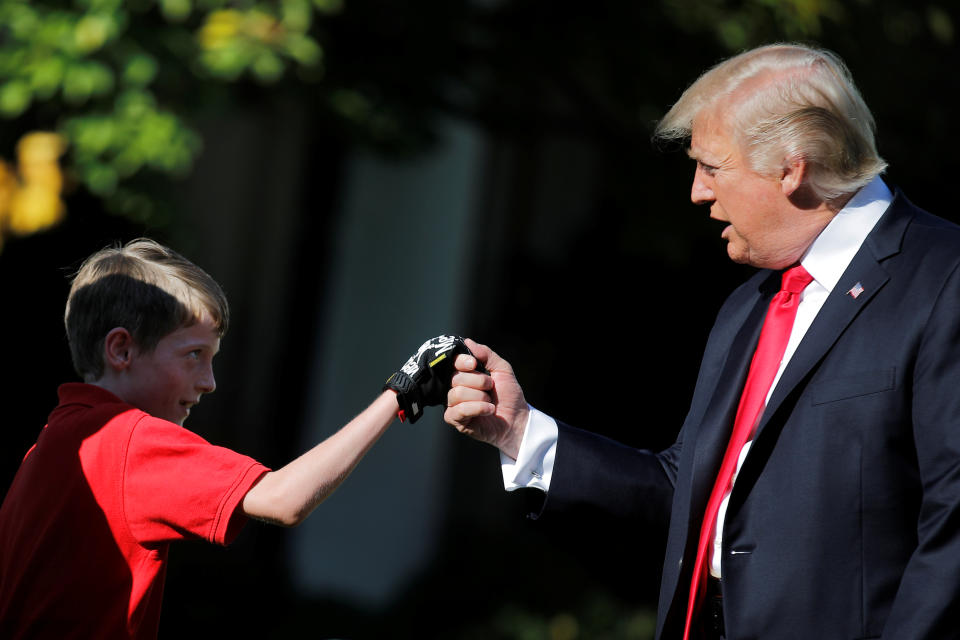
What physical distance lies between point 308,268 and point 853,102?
18.7ft

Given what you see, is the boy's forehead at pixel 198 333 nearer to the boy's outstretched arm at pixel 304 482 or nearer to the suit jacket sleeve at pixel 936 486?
the boy's outstretched arm at pixel 304 482

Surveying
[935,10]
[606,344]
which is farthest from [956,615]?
[606,344]

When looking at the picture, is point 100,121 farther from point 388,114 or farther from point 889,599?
point 889,599

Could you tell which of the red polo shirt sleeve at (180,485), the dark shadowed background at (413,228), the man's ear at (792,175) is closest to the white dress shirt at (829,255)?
the man's ear at (792,175)

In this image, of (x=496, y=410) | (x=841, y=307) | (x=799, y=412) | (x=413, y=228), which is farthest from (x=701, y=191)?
(x=413, y=228)

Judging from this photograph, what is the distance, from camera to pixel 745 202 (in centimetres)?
249

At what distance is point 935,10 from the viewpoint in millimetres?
5316

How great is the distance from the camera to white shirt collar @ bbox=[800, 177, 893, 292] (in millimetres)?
2365

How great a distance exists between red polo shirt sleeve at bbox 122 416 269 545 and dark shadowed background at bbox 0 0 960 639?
2474mm

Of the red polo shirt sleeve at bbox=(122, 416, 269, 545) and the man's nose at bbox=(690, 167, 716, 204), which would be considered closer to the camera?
the red polo shirt sleeve at bbox=(122, 416, 269, 545)

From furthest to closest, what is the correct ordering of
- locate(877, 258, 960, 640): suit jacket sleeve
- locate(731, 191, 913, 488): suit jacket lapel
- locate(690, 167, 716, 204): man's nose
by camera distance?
locate(690, 167, 716, 204): man's nose, locate(731, 191, 913, 488): suit jacket lapel, locate(877, 258, 960, 640): suit jacket sleeve

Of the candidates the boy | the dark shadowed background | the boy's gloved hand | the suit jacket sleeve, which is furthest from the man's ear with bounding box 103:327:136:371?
the dark shadowed background

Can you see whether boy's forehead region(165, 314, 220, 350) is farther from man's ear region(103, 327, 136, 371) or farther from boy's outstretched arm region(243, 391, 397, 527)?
boy's outstretched arm region(243, 391, 397, 527)

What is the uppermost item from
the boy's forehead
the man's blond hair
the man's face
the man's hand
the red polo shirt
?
the man's blond hair
